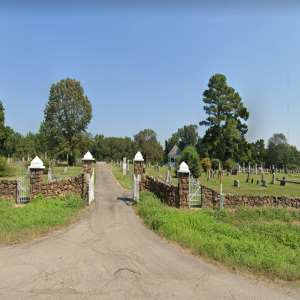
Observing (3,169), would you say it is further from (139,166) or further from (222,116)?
(222,116)

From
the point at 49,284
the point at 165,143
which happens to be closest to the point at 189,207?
the point at 49,284

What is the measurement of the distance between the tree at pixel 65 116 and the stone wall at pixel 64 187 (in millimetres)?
39430

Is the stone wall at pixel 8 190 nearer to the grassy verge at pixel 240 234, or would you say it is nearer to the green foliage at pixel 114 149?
the grassy verge at pixel 240 234

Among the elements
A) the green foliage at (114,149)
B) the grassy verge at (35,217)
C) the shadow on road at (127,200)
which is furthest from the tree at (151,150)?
the grassy verge at (35,217)

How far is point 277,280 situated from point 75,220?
7.79 metres

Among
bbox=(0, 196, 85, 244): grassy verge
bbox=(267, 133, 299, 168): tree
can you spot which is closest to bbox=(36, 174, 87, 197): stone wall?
bbox=(0, 196, 85, 244): grassy verge

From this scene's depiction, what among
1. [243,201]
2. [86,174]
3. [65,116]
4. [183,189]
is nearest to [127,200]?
[86,174]

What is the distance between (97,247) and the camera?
31.6 ft

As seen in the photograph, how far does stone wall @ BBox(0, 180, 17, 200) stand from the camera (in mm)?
16891

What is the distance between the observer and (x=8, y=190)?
1697 centimetres

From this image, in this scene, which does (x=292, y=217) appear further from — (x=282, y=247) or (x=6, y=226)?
(x=6, y=226)

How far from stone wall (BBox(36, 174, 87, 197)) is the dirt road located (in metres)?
5.66

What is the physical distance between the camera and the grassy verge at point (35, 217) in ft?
35.3

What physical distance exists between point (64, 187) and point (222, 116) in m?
41.5
